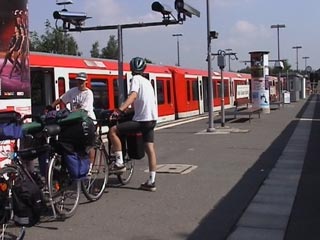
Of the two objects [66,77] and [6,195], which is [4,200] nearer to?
[6,195]

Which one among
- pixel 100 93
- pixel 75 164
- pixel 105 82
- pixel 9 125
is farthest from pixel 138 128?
pixel 105 82

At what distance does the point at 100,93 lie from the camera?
19.4 metres

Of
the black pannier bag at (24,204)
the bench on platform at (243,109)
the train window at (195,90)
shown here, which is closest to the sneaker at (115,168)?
the black pannier bag at (24,204)

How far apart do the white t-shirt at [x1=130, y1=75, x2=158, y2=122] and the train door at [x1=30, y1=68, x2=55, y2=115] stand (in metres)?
8.50

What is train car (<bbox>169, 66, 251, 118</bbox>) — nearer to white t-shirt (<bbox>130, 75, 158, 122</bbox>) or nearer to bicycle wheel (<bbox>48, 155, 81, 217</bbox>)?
white t-shirt (<bbox>130, 75, 158, 122</bbox>)

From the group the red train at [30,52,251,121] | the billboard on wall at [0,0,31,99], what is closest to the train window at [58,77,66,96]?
the red train at [30,52,251,121]

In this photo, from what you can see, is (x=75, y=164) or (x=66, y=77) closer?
(x=75, y=164)

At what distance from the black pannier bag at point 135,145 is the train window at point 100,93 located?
10.2m

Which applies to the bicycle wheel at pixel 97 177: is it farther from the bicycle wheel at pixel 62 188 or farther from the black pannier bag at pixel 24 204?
the black pannier bag at pixel 24 204

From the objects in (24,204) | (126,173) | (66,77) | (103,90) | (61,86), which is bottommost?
(126,173)

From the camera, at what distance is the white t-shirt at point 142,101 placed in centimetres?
837

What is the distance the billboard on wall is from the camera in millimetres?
8312

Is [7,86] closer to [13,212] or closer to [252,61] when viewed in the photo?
[13,212]

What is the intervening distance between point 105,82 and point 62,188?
13.0 meters
